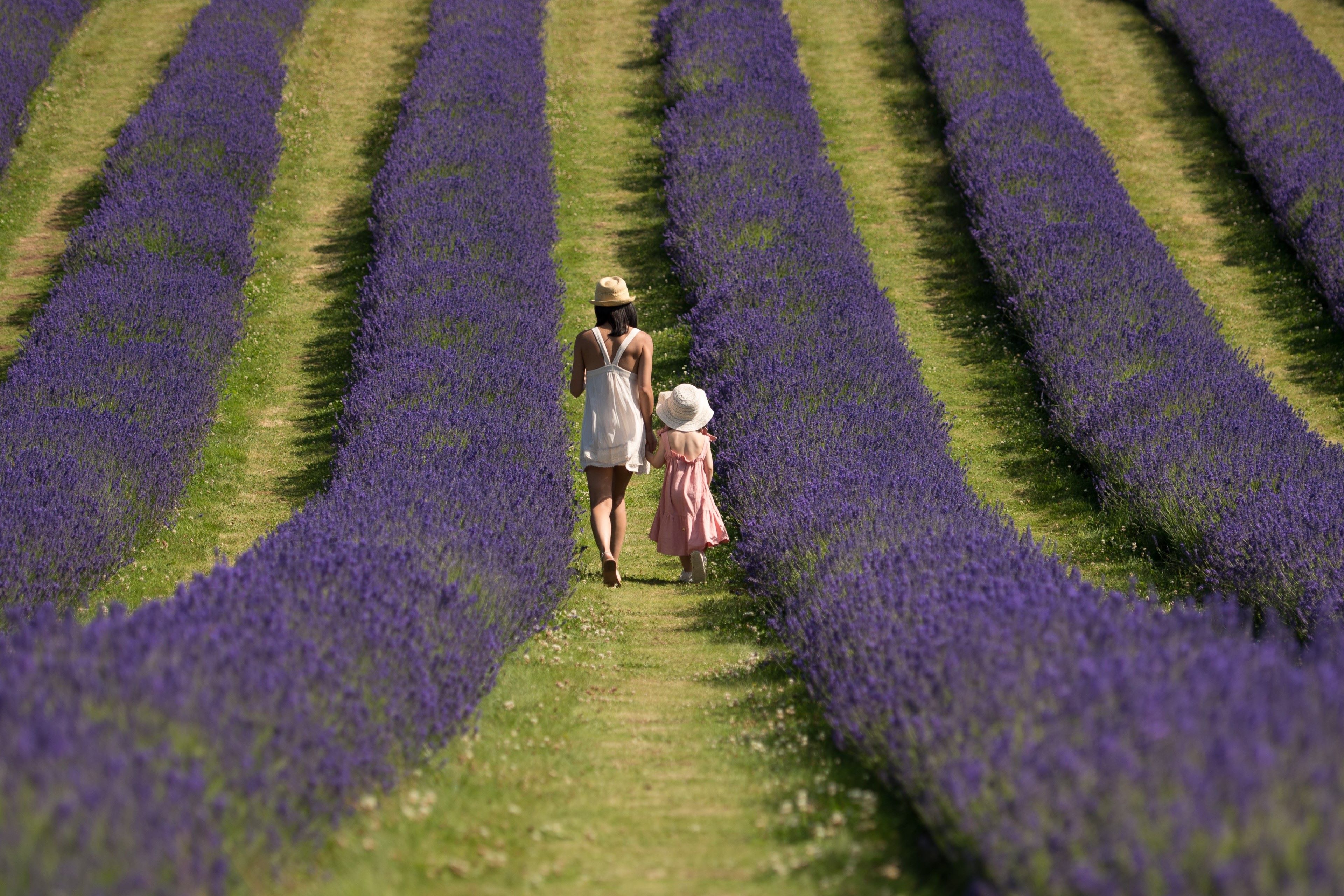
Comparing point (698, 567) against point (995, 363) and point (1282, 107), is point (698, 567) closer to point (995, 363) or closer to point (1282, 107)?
point (995, 363)

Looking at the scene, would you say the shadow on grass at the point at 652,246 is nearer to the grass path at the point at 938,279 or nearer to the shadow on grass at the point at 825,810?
the grass path at the point at 938,279

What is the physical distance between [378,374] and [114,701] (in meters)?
4.83

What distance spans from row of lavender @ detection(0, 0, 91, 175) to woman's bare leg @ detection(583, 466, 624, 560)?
8.29 m

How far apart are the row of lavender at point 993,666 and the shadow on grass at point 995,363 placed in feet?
2.60

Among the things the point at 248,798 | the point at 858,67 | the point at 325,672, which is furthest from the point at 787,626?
the point at 858,67

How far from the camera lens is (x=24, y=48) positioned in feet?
43.1

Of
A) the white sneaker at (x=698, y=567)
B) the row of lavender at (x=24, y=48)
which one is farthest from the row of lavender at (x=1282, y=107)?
the row of lavender at (x=24, y=48)

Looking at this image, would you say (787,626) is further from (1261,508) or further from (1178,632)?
(1261,508)

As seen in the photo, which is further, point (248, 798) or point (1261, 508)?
point (1261, 508)

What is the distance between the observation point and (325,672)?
3090mm

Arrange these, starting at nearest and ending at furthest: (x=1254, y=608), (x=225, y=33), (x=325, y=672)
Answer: (x=325, y=672) < (x=1254, y=608) < (x=225, y=33)

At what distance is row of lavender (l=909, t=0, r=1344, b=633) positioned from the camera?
17.6 ft

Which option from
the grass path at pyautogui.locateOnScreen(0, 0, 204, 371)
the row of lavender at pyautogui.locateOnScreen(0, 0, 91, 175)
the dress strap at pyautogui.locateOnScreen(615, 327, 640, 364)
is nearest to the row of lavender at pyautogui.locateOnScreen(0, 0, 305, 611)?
the grass path at pyautogui.locateOnScreen(0, 0, 204, 371)

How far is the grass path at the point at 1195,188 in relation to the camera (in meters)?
8.95
